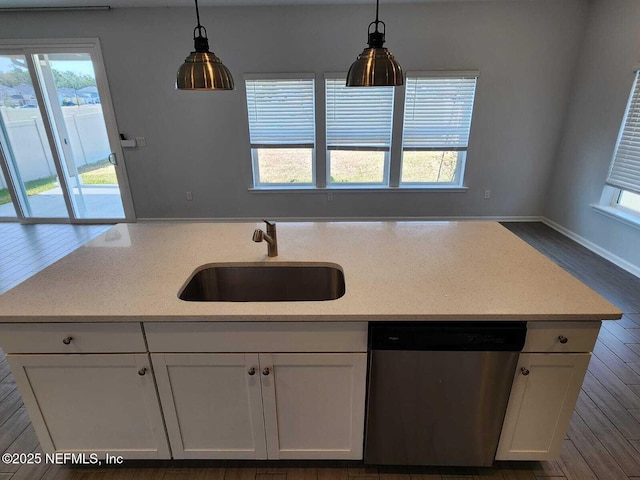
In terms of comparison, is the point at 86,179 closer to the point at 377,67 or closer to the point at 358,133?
the point at 358,133

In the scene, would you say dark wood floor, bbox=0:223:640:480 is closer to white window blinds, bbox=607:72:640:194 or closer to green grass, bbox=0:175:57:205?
white window blinds, bbox=607:72:640:194

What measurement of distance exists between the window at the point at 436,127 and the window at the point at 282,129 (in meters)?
1.28

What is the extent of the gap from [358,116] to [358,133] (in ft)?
0.69

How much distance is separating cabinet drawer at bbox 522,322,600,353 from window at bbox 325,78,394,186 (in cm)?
363

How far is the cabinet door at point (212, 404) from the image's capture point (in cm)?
131

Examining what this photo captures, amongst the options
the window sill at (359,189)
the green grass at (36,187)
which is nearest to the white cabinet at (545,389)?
the window sill at (359,189)

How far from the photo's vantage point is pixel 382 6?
3943 millimetres

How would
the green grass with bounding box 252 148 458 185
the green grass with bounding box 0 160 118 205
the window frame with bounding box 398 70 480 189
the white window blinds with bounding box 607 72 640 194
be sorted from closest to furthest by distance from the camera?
the white window blinds with bounding box 607 72 640 194
the window frame with bounding box 398 70 480 189
the green grass with bounding box 252 148 458 185
the green grass with bounding box 0 160 118 205

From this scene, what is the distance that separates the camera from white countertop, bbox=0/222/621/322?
3.92 feet

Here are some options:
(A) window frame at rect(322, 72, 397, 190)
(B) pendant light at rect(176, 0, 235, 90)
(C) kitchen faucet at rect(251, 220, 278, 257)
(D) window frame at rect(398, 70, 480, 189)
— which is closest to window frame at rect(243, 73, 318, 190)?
(A) window frame at rect(322, 72, 397, 190)

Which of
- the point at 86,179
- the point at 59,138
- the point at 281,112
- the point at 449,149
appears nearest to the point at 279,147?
the point at 281,112

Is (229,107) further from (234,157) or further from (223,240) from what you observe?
(223,240)

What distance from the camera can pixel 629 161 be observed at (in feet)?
11.2

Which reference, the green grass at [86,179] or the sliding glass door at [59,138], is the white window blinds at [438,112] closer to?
the sliding glass door at [59,138]
